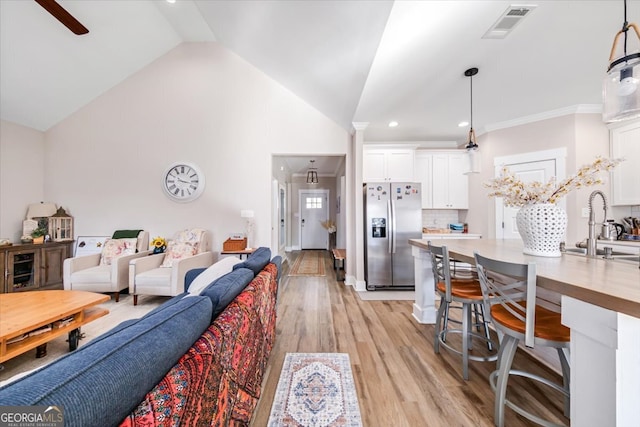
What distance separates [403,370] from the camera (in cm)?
178

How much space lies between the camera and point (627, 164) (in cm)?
296

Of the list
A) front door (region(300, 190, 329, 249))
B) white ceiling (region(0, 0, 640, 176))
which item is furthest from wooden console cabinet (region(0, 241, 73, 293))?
front door (region(300, 190, 329, 249))

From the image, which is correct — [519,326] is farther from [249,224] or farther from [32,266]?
[32,266]

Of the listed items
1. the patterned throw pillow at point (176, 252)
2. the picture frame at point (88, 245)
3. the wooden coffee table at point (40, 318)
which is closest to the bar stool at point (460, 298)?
the wooden coffee table at point (40, 318)

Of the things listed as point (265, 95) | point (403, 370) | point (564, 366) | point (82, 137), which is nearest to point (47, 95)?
point (82, 137)

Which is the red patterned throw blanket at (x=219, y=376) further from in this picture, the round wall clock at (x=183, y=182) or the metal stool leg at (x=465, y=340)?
the round wall clock at (x=183, y=182)

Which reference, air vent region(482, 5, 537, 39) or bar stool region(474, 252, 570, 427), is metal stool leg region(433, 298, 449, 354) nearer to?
bar stool region(474, 252, 570, 427)

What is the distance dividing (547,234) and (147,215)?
501 centimetres

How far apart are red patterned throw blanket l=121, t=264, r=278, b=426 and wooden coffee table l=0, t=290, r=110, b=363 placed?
1533 mm

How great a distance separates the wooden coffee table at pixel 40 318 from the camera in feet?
5.16

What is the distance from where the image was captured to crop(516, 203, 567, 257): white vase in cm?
154

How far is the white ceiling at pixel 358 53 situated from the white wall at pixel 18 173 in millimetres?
207

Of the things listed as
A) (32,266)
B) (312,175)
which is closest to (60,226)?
(32,266)

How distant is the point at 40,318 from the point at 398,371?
8.49ft
